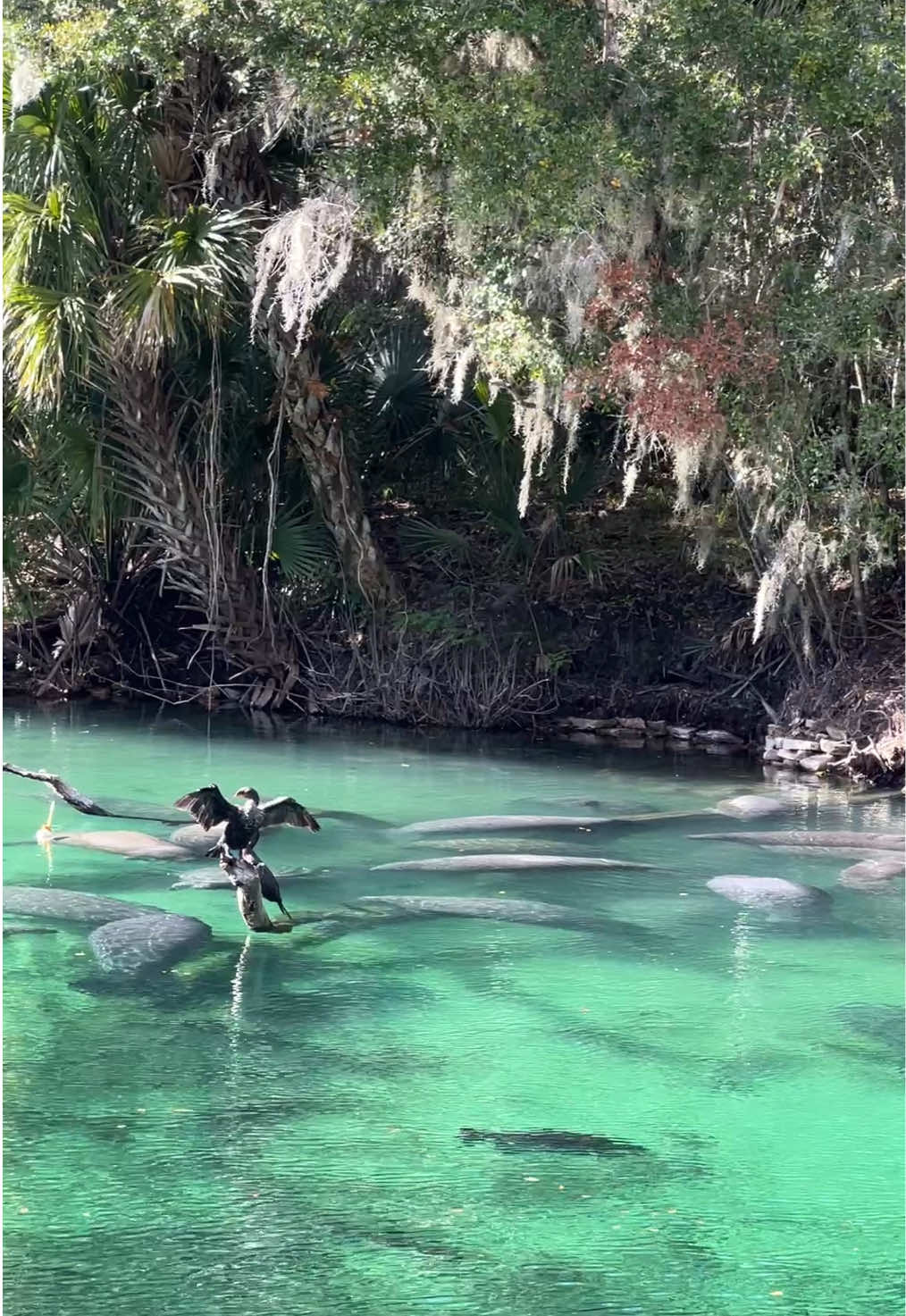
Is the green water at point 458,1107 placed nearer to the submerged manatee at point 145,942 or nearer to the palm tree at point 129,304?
the submerged manatee at point 145,942

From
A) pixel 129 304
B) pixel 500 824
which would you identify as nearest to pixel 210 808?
pixel 500 824

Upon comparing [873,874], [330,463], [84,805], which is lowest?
[873,874]

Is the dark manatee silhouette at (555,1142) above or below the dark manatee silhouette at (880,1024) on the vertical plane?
below

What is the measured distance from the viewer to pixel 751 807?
32.7 ft

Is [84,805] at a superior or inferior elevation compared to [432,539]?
inferior

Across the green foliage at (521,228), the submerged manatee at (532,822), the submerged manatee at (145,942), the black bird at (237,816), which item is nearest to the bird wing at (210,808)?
the black bird at (237,816)

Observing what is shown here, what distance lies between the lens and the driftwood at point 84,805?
7.46m

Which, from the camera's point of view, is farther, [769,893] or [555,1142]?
[769,893]

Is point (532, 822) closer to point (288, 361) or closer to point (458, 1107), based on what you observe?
point (458, 1107)

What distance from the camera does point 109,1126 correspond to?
4.72 m

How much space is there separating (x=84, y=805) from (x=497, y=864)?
223 centimetres

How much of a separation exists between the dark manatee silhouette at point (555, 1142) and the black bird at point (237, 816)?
7.52 ft

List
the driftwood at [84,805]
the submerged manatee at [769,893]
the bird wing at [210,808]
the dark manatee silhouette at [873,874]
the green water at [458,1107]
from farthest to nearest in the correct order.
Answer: the dark manatee silhouette at [873,874] → the submerged manatee at [769,893] → the driftwood at [84,805] → the bird wing at [210,808] → the green water at [458,1107]

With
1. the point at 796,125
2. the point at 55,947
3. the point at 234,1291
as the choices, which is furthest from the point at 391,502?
the point at 234,1291
